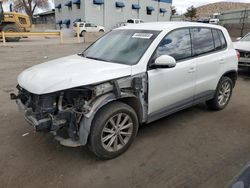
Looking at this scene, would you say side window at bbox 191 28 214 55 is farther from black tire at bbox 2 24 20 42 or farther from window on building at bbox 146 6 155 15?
window on building at bbox 146 6 155 15

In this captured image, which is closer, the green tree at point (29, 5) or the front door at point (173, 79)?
the front door at point (173, 79)

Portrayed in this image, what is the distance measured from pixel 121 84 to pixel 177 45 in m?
A: 1.32

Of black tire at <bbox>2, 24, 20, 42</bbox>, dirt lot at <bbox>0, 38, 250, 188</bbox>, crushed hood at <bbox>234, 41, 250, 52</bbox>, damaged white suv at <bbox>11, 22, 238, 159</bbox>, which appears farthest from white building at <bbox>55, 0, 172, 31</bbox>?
dirt lot at <bbox>0, 38, 250, 188</bbox>

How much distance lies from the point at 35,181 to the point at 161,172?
1537mm

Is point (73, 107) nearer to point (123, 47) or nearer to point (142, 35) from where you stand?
point (123, 47)

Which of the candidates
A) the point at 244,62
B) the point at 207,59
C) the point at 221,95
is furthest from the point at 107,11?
the point at 207,59

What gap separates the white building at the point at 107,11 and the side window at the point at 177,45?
3347 centimetres

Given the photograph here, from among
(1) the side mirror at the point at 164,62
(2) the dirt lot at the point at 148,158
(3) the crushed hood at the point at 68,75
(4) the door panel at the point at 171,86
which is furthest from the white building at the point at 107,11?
(1) the side mirror at the point at 164,62

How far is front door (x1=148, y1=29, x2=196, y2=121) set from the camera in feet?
11.9

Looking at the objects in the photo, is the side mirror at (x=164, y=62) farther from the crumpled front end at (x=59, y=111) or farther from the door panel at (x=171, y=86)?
the crumpled front end at (x=59, y=111)

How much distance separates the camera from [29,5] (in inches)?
1989

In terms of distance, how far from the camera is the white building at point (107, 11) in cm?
3603

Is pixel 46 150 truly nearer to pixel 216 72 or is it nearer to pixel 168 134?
pixel 168 134

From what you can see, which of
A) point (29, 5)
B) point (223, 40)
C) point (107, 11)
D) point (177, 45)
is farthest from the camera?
point (29, 5)
